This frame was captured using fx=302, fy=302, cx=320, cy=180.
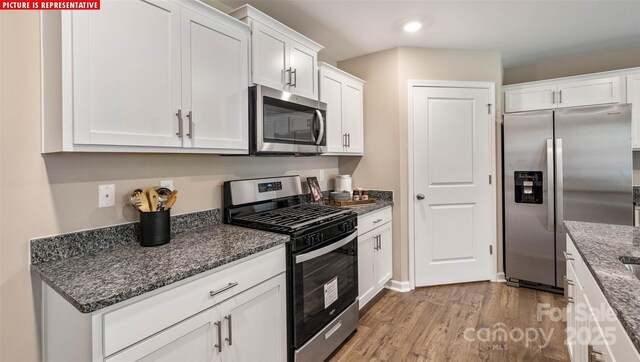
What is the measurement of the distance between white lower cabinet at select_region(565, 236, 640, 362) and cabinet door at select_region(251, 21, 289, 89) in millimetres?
1902

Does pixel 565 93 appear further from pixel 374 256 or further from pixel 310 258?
pixel 310 258

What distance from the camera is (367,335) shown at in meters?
2.27

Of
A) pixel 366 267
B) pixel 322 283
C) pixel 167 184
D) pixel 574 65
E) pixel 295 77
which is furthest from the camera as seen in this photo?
pixel 574 65

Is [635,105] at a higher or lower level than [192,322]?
higher

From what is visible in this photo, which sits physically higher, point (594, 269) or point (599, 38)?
point (599, 38)

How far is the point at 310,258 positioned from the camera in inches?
69.8

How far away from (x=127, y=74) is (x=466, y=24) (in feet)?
8.41

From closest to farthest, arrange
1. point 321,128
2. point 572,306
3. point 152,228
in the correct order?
1. point 152,228
2. point 572,306
3. point 321,128

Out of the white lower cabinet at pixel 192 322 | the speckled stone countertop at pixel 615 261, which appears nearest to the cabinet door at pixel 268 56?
the white lower cabinet at pixel 192 322

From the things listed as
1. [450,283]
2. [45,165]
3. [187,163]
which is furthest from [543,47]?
[45,165]

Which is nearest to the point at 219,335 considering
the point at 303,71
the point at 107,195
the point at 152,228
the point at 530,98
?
the point at 152,228

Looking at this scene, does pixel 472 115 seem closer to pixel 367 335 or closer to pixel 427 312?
pixel 427 312

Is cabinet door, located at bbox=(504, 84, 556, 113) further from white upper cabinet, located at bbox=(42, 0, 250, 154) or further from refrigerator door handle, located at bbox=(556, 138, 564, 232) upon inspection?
white upper cabinet, located at bbox=(42, 0, 250, 154)

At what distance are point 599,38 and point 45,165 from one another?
439cm
